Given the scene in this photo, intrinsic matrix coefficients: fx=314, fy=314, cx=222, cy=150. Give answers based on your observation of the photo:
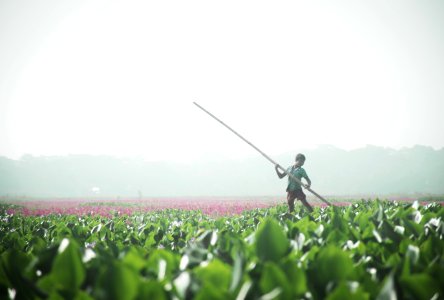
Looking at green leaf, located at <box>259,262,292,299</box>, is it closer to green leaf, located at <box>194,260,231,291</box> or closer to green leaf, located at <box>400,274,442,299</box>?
green leaf, located at <box>194,260,231,291</box>

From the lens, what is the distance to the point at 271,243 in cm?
146

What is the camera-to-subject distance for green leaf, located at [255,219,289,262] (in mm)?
1446

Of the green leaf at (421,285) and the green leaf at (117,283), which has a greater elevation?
the green leaf at (117,283)

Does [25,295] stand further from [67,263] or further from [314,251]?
[314,251]

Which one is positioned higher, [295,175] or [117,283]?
[295,175]

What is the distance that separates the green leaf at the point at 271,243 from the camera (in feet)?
4.75

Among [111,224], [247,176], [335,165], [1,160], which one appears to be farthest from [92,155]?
[111,224]

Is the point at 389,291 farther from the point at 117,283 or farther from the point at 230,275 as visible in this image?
the point at 117,283

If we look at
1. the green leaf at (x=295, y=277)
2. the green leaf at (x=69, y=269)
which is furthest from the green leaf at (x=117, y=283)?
the green leaf at (x=295, y=277)

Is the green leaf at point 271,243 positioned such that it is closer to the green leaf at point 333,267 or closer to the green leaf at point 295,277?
the green leaf at point 333,267

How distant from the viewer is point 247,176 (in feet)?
572

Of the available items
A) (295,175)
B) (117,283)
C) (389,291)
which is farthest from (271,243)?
(295,175)

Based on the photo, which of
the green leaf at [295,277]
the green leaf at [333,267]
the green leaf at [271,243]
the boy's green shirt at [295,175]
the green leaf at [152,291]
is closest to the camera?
the green leaf at [152,291]

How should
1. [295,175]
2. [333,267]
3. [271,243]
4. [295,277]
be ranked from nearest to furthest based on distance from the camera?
[295,277]
[333,267]
[271,243]
[295,175]
